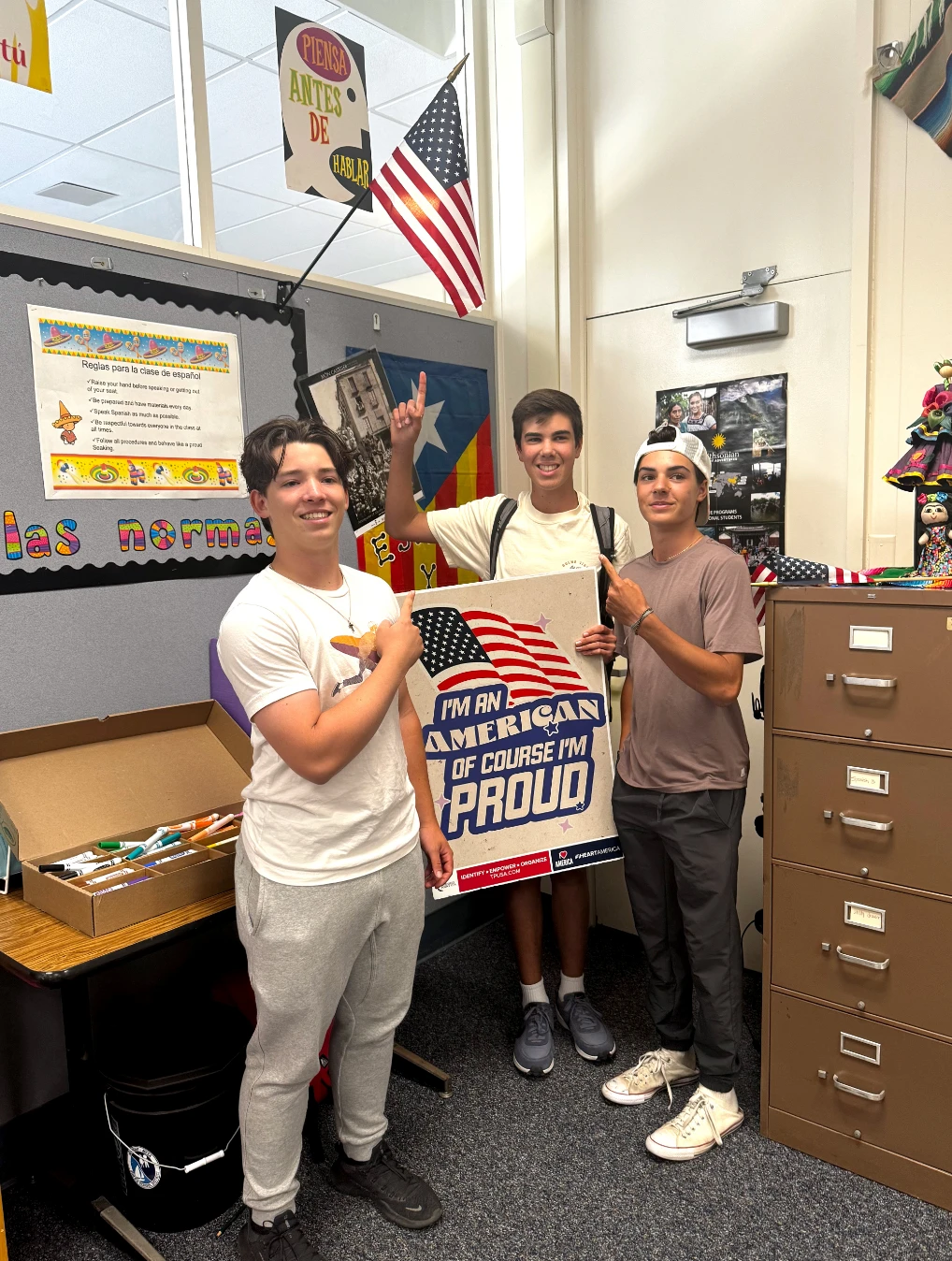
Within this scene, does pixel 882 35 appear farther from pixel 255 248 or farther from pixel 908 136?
pixel 255 248

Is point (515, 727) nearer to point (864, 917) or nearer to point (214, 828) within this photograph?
point (214, 828)

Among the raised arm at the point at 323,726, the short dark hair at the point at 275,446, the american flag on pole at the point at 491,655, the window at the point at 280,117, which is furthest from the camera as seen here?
the window at the point at 280,117

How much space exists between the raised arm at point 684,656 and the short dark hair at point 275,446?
68 centimetres

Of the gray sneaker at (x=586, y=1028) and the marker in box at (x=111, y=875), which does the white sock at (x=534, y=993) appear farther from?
the marker in box at (x=111, y=875)

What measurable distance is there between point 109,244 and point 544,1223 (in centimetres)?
240

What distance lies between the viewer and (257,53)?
2.53 meters

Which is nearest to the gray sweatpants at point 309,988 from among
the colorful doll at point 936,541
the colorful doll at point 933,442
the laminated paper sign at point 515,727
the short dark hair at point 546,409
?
the laminated paper sign at point 515,727

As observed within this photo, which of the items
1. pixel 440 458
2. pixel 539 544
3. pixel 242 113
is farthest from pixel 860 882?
pixel 242 113

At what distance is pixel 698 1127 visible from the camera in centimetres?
210

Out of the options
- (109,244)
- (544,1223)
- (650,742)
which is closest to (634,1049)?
(544,1223)

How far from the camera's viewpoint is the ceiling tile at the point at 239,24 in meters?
2.44

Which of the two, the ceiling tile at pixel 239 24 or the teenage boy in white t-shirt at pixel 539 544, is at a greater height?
the ceiling tile at pixel 239 24

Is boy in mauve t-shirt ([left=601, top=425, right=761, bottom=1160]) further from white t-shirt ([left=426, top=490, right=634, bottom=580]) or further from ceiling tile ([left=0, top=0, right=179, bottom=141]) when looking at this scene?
ceiling tile ([left=0, top=0, right=179, bottom=141])

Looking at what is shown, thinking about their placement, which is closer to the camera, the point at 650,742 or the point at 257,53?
the point at 650,742
